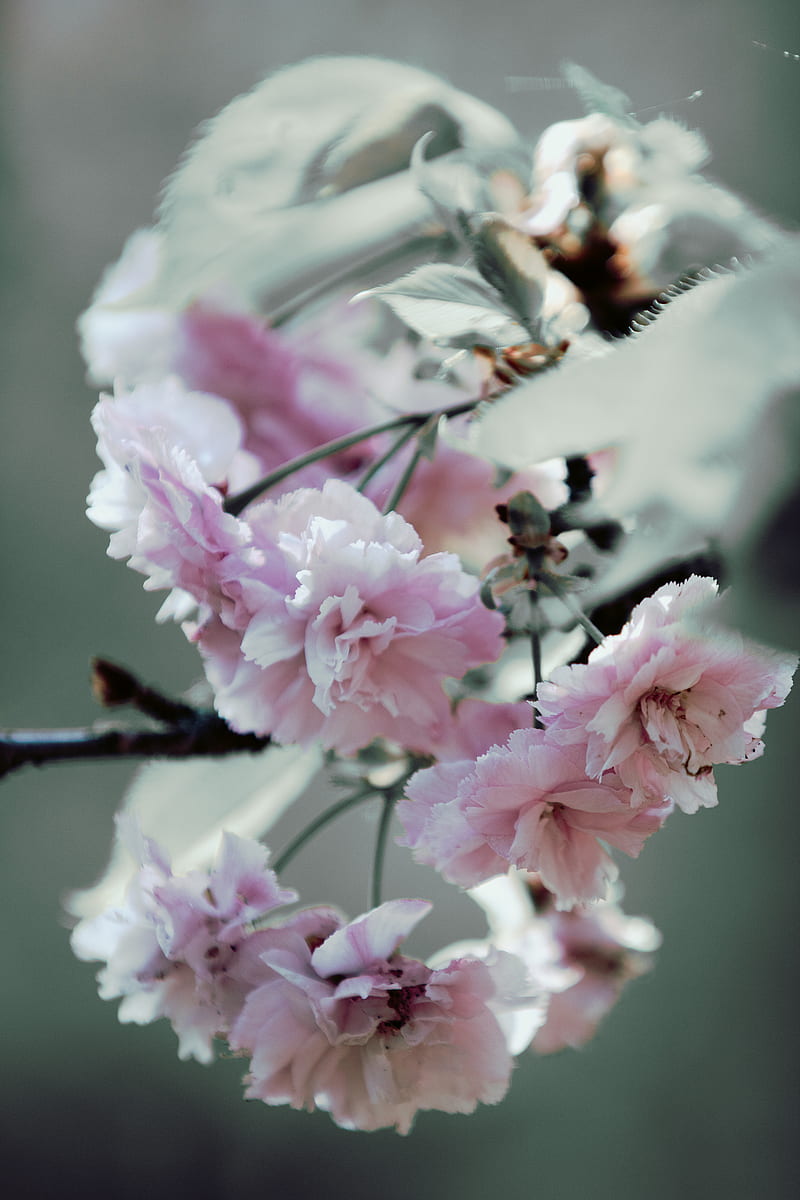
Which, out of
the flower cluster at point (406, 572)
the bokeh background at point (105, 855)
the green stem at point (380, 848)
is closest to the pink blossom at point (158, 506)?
the flower cluster at point (406, 572)

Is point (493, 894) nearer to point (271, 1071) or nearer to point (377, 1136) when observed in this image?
point (271, 1071)

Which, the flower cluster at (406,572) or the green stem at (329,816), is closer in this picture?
the flower cluster at (406,572)

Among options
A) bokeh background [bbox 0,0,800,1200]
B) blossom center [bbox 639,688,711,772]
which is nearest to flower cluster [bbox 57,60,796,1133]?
blossom center [bbox 639,688,711,772]

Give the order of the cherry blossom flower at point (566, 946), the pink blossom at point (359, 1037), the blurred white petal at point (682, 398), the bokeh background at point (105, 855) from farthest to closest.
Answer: the bokeh background at point (105, 855), the cherry blossom flower at point (566, 946), the pink blossom at point (359, 1037), the blurred white petal at point (682, 398)

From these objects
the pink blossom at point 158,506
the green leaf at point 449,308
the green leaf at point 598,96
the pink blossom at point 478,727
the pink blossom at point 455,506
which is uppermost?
the green leaf at point 598,96

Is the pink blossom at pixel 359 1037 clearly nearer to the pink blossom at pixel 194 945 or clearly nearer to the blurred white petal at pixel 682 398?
the pink blossom at pixel 194 945

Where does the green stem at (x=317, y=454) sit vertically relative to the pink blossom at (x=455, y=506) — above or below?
above

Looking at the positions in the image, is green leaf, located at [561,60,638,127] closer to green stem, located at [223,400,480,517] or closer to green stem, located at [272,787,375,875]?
green stem, located at [223,400,480,517]

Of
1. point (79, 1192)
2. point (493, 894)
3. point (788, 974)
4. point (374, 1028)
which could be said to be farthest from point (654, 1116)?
point (374, 1028)
